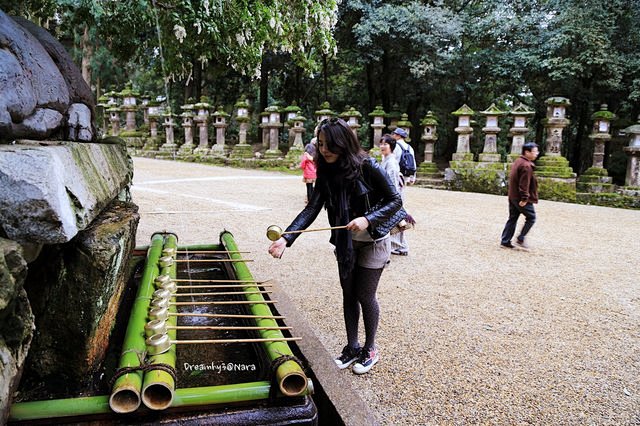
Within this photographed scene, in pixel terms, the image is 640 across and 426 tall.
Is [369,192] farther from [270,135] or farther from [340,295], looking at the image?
[270,135]

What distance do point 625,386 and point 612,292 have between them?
2.12 m

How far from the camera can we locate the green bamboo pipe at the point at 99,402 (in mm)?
1694

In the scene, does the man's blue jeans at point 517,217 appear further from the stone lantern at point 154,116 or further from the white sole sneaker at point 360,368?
the stone lantern at point 154,116

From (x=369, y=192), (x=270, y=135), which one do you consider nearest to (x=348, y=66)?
(x=270, y=135)

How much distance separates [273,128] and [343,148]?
47.7 ft

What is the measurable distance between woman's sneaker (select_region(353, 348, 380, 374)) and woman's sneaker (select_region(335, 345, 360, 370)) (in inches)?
1.3

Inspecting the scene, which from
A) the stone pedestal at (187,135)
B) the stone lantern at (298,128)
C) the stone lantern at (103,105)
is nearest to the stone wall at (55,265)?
the stone lantern at (298,128)

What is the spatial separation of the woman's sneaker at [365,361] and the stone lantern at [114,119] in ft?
64.9

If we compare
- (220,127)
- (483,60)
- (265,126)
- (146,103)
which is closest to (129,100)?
(146,103)

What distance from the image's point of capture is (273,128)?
1666 centimetres

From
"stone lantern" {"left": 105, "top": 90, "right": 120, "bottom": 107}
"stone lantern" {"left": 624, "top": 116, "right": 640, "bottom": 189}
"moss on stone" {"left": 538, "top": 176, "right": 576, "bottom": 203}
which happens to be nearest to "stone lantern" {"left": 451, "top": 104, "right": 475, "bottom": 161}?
"moss on stone" {"left": 538, "top": 176, "right": 576, "bottom": 203}

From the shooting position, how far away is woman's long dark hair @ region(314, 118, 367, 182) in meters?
2.46

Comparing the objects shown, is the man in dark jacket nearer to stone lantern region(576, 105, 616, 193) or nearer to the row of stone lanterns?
the row of stone lanterns

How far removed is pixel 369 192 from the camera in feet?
8.46
